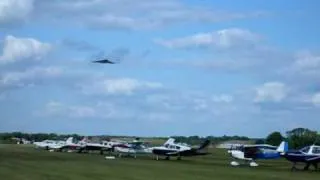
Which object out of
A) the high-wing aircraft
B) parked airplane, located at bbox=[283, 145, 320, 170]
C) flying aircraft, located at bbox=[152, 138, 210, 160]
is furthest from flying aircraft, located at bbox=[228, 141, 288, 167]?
the high-wing aircraft

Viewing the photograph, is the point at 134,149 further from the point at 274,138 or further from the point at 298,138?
the point at 274,138

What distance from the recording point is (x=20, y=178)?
3400 centimetres

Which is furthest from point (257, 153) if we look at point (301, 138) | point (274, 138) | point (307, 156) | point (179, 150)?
point (274, 138)

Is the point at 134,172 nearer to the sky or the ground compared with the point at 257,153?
nearer to the ground

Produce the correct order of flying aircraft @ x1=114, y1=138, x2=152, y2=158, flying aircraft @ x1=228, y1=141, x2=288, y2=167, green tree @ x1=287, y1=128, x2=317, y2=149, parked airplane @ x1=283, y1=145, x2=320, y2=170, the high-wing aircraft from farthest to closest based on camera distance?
green tree @ x1=287, y1=128, x2=317, y2=149, the high-wing aircraft, flying aircraft @ x1=114, y1=138, x2=152, y2=158, flying aircraft @ x1=228, y1=141, x2=288, y2=167, parked airplane @ x1=283, y1=145, x2=320, y2=170

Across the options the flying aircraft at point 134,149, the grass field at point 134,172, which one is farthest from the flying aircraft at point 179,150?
the grass field at point 134,172

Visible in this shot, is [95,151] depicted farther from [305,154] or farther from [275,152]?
[305,154]

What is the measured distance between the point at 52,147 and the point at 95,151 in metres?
11.6

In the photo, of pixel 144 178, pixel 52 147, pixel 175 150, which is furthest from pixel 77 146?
pixel 144 178

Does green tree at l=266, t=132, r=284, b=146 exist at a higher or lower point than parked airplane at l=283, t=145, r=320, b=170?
higher

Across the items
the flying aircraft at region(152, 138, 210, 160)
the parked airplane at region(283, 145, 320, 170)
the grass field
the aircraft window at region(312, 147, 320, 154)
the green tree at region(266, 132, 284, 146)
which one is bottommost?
the grass field

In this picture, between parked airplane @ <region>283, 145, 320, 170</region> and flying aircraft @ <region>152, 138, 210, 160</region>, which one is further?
flying aircraft @ <region>152, 138, 210, 160</region>

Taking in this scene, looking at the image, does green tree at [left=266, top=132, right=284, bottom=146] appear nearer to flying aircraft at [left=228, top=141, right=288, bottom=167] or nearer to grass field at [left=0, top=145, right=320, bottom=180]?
flying aircraft at [left=228, top=141, right=288, bottom=167]

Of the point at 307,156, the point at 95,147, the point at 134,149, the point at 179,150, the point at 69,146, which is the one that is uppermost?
the point at 69,146
